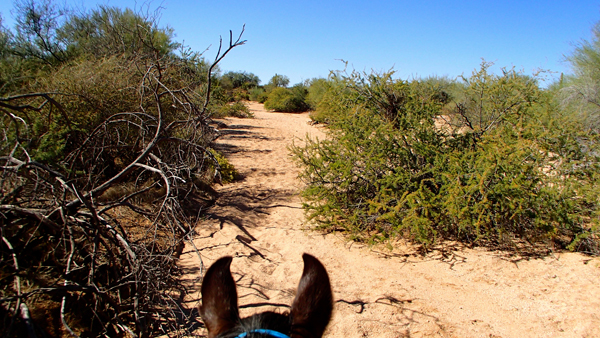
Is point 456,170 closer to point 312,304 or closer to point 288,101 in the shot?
point 312,304

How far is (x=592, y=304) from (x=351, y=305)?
2.55m

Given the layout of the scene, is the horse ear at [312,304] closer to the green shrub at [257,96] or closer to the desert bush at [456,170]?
the desert bush at [456,170]

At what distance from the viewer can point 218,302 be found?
131cm

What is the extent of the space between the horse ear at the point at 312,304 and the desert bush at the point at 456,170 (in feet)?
11.1

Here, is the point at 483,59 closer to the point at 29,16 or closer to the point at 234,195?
the point at 234,195

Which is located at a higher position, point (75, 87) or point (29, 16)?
point (29, 16)

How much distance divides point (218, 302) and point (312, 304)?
37 cm

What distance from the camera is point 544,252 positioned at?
4.60 metres

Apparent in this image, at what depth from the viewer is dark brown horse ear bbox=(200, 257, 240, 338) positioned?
4.18ft

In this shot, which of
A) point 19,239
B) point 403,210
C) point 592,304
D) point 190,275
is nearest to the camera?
point 19,239

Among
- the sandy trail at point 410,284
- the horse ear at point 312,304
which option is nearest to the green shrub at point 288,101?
the sandy trail at point 410,284

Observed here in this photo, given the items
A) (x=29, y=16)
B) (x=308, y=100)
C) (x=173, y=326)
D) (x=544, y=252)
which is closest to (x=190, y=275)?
(x=173, y=326)

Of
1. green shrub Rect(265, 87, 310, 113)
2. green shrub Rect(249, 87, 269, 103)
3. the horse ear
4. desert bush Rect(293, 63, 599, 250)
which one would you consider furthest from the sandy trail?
green shrub Rect(249, 87, 269, 103)

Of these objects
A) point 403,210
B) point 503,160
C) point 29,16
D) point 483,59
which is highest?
point 29,16
